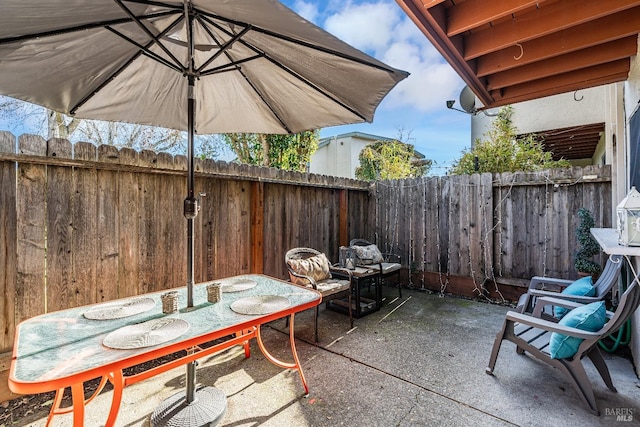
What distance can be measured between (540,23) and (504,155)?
3217 millimetres

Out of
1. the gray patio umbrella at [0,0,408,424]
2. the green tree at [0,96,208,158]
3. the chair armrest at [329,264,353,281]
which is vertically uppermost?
the green tree at [0,96,208,158]

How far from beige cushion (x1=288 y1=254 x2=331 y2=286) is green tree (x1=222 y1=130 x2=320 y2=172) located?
12.3ft

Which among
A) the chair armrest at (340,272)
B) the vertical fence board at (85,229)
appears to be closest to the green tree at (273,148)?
the chair armrest at (340,272)

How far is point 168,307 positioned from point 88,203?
1366 millimetres

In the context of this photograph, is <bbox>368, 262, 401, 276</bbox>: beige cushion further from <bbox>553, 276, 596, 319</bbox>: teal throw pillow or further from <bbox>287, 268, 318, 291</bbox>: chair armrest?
Result: <bbox>553, 276, 596, 319</bbox>: teal throw pillow

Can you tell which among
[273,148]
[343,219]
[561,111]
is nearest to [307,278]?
[343,219]

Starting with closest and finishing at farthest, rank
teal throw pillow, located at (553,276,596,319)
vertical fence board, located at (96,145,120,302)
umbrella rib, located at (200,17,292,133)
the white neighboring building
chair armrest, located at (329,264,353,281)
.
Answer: umbrella rib, located at (200,17,292,133)
vertical fence board, located at (96,145,120,302)
teal throw pillow, located at (553,276,596,319)
chair armrest, located at (329,264,353,281)
the white neighboring building

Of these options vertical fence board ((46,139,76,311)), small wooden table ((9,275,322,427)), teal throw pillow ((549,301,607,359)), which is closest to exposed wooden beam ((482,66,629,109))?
teal throw pillow ((549,301,607,359))

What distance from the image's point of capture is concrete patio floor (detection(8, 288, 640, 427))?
1871 mm

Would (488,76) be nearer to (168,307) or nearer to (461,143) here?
(461,143)

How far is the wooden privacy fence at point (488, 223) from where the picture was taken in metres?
3.63

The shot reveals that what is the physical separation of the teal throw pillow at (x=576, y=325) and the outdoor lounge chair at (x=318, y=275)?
1826 millimetres

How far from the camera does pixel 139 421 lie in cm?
182

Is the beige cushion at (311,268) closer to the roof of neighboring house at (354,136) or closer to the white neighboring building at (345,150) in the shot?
the white neighboring building at (345,150)
